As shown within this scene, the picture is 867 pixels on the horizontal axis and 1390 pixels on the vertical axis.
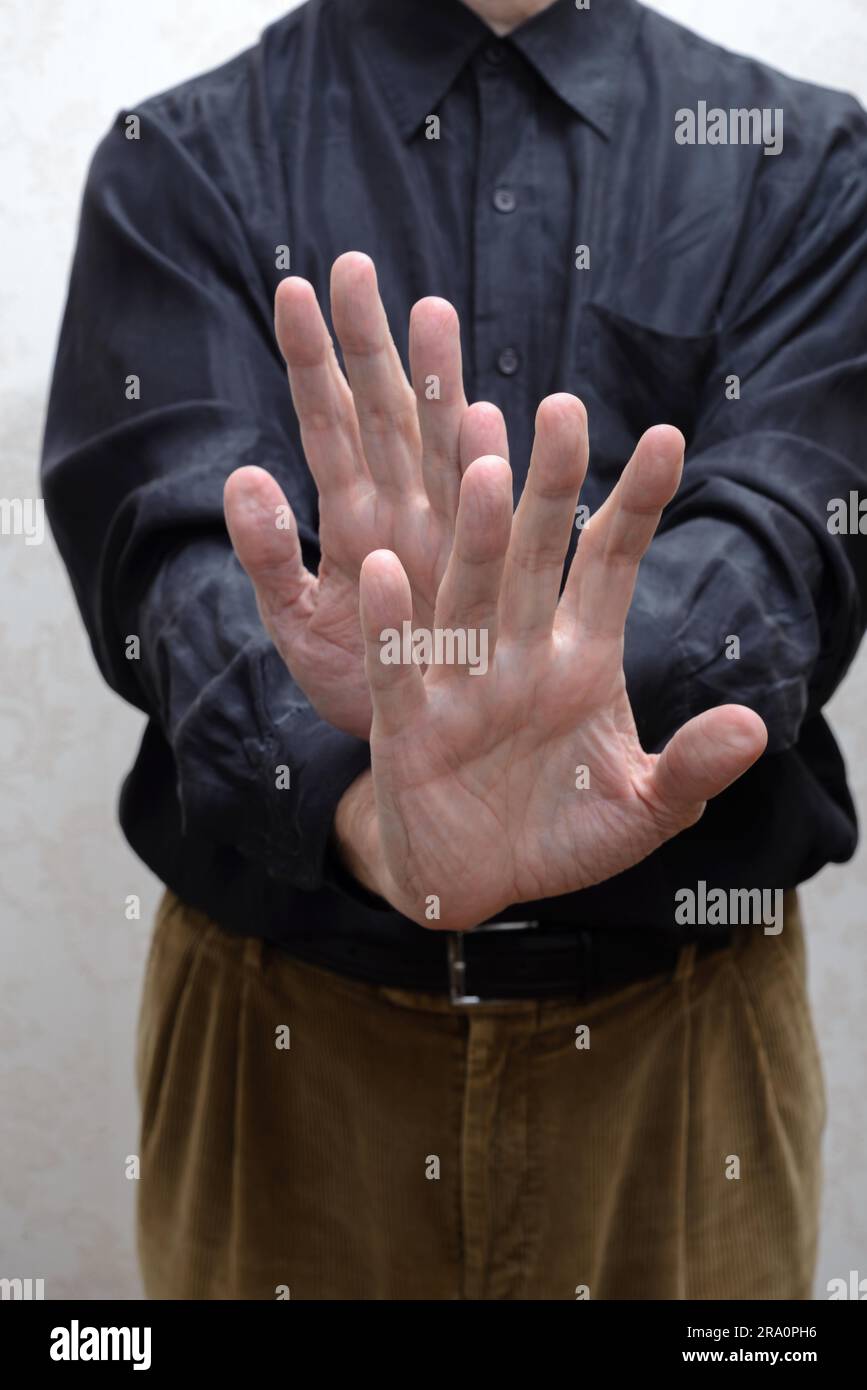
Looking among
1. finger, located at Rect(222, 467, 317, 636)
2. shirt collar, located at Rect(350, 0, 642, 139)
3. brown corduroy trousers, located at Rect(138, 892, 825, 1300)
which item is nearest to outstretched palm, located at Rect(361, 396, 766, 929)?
finger, located at Rect(222, 467, 317, 636)

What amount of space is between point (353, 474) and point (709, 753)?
0.73 ft

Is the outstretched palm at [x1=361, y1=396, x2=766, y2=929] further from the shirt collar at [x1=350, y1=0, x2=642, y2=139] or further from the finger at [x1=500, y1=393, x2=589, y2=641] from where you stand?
the shirt collar at [x1=350, y1=0, x2=642, y2=139]

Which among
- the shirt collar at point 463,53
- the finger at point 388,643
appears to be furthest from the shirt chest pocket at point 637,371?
the finger at point 388,643

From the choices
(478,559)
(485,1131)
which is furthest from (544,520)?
(485,1131)

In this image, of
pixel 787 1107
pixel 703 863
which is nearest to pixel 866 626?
pixel 703 863

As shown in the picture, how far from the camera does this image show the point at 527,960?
3.09 feet

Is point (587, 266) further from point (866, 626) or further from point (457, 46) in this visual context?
point (866, 626)

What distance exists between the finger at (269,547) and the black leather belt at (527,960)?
0.25m

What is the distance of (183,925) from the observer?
1.04 meters

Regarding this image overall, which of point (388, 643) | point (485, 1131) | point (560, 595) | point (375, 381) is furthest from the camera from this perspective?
point (485, 1131)

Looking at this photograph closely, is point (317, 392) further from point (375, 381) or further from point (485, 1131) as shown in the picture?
point (485, 1131)

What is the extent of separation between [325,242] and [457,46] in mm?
156

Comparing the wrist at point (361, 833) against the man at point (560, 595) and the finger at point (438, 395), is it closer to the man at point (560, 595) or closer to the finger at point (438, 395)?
the man at point (560, 595)

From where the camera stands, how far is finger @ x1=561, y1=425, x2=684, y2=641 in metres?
0.66
